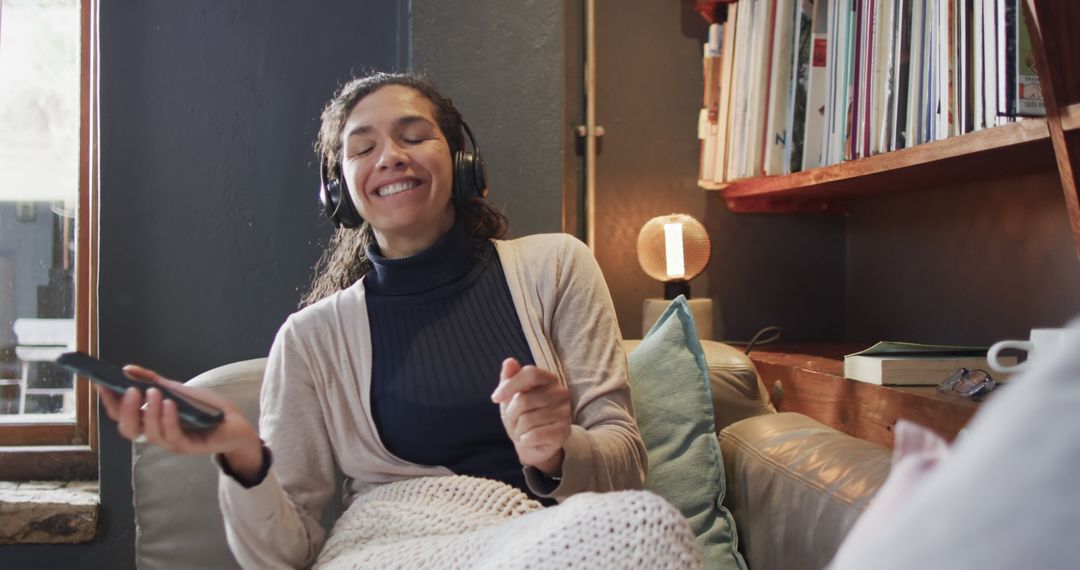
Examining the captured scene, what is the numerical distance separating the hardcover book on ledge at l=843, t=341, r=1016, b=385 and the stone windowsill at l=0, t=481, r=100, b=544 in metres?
1.57

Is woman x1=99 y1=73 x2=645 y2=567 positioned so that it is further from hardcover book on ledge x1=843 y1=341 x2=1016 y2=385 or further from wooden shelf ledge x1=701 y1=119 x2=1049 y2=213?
wooden shelf ledge x1=701 y1=119 x2=1049 y2=213

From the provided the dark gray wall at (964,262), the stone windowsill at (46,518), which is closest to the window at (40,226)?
the stone windowsill at (46,518)

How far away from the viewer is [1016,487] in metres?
0.30

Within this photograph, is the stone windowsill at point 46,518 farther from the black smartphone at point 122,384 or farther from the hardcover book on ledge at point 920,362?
the hardcover book on ledge at point 920,362

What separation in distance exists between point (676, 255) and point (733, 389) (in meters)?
0.50

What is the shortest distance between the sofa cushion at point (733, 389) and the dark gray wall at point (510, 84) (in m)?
0.42

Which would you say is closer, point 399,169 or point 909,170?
point 399,169

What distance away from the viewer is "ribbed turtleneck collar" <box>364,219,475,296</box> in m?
1.38

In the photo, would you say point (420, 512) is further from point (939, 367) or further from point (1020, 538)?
point (1020, 538)

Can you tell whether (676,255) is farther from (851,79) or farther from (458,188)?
(458,188)

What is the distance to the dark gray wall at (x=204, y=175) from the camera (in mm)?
1939

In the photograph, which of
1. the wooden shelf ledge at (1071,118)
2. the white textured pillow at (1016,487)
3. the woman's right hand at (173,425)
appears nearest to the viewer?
the white textured pillow at (1016,487)

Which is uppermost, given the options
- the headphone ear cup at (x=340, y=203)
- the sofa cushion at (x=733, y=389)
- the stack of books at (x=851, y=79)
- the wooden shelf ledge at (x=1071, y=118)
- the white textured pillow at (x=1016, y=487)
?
the stack of books at (x=851, y=79)

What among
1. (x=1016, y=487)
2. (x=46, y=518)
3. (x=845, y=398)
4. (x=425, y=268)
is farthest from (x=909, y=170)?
(x=46, y=518)
